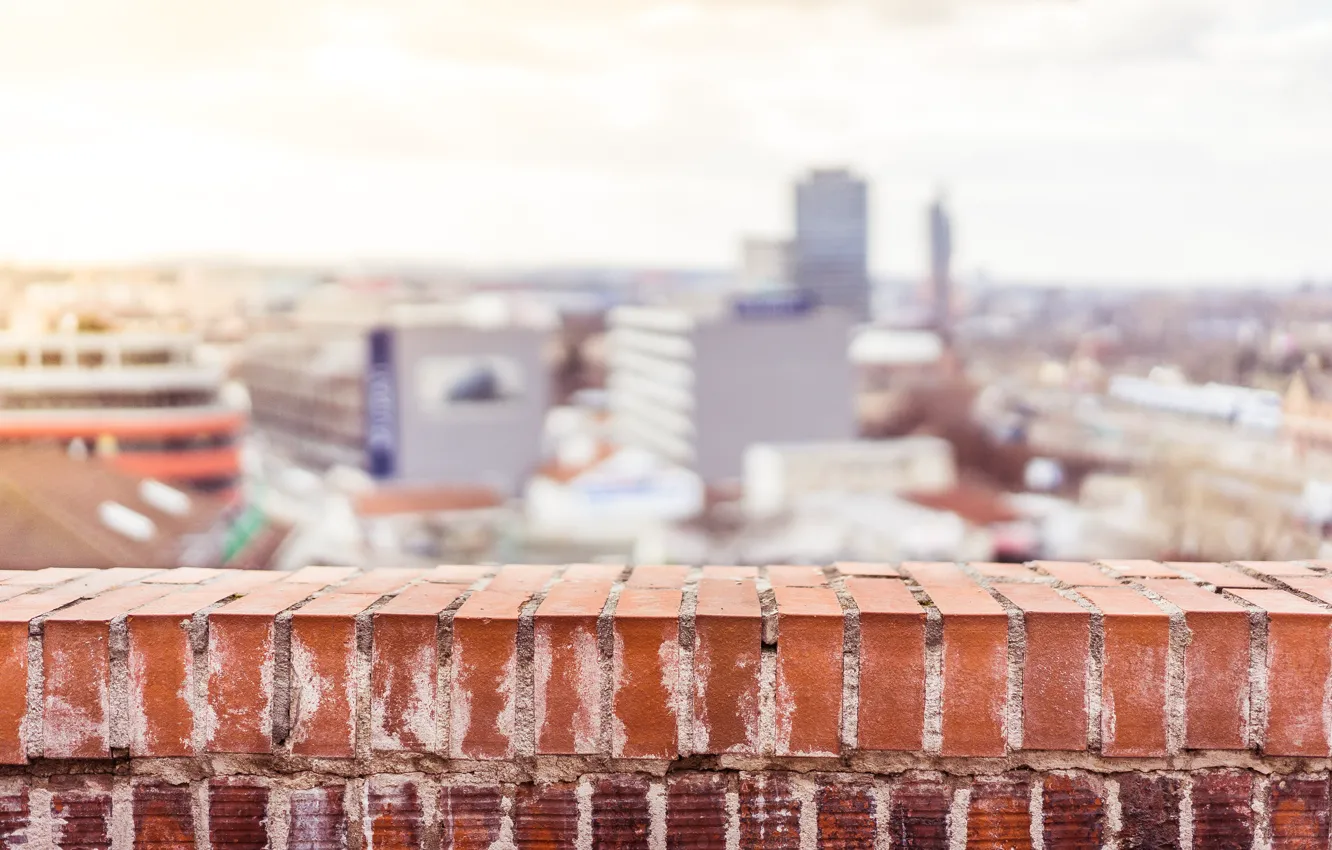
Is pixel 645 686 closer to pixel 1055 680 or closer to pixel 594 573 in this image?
pixel 594 573

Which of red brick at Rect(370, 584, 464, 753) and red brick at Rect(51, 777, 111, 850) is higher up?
red brick at Rect(370, 584, 464, 753)

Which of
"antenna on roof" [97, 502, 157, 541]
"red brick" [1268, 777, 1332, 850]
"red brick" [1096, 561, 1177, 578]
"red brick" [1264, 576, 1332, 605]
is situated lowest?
"antenna on roof" [97, 502, 157, 541]

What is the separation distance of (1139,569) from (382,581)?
28.2 inches

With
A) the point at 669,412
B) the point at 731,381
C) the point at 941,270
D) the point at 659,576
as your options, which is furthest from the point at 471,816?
the point at 731,381

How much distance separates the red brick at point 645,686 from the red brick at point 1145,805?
36 centimetres

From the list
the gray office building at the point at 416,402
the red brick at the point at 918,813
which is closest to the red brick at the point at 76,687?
the red brick at the point at 918,813

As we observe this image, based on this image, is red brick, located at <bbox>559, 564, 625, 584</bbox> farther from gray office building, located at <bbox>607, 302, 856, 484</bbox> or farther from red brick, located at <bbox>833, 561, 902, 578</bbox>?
gray office building, located at <bbox>607, 302, 856, 484</bbox>

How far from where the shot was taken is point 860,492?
2642 cm

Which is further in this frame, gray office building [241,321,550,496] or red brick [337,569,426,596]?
gray office building [241,321,550,496]

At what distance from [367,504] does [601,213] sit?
14.9 metres

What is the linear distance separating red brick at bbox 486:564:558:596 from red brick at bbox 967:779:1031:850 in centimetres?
40

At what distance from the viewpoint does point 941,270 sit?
26906 mm

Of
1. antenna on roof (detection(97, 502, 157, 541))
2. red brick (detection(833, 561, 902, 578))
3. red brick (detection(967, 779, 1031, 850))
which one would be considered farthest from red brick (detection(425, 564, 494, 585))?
antenna on roof (detection(97, 502, 157, 541))

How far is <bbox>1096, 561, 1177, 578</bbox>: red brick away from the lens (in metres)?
0.99
